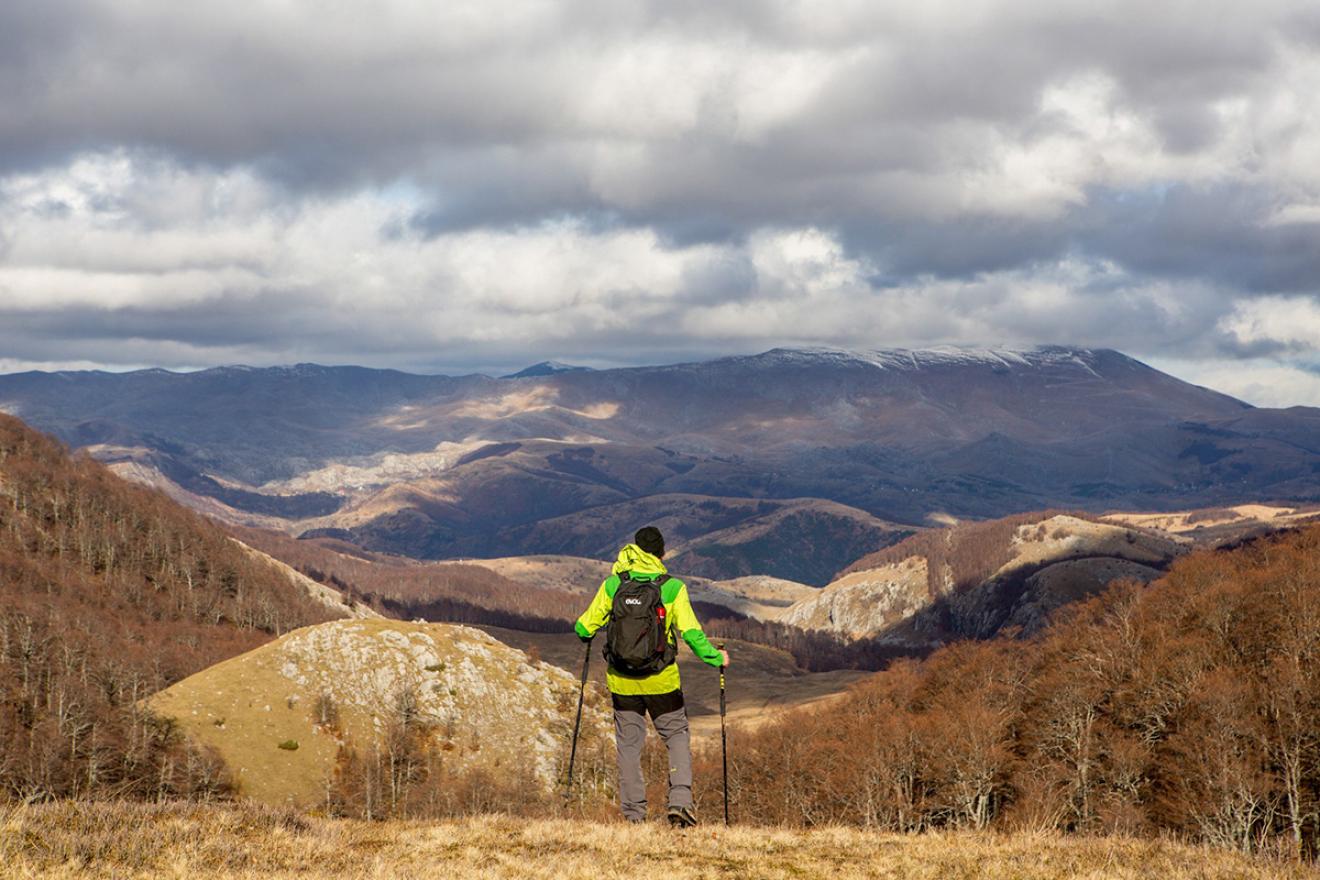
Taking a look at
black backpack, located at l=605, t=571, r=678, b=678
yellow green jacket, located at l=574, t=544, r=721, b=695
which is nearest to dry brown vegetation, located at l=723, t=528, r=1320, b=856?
yellow green jacket, located at l=574, t=544, r=721, b=695

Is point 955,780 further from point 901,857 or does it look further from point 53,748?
point 53,748

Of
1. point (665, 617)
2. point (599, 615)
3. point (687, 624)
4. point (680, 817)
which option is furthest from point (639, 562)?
point (680, 817)

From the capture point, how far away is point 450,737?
536 feet

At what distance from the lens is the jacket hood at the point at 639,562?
72.6 feet

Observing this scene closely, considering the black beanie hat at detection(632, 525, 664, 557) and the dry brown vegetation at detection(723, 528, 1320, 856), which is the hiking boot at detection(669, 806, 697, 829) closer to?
the black beanie hat at detection(632, 525, 664, 557)

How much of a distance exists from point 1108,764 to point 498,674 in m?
116

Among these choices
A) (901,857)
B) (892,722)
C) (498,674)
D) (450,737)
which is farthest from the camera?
(498,674)

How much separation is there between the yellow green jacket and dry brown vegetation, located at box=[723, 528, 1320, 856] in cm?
5727

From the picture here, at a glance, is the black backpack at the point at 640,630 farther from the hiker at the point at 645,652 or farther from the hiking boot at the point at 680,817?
the hiking boot at the point at 680,817

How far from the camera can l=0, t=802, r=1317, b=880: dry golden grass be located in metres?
15.9

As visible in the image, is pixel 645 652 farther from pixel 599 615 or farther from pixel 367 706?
pixel 367 706

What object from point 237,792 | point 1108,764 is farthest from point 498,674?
point 1108,764

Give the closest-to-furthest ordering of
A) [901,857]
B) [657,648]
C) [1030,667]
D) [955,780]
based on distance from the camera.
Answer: [901,857] < [657,648] < [955,780] < [1030,667]

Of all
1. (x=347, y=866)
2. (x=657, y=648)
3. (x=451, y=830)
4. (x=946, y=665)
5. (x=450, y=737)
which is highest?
(x=657, y=648)
